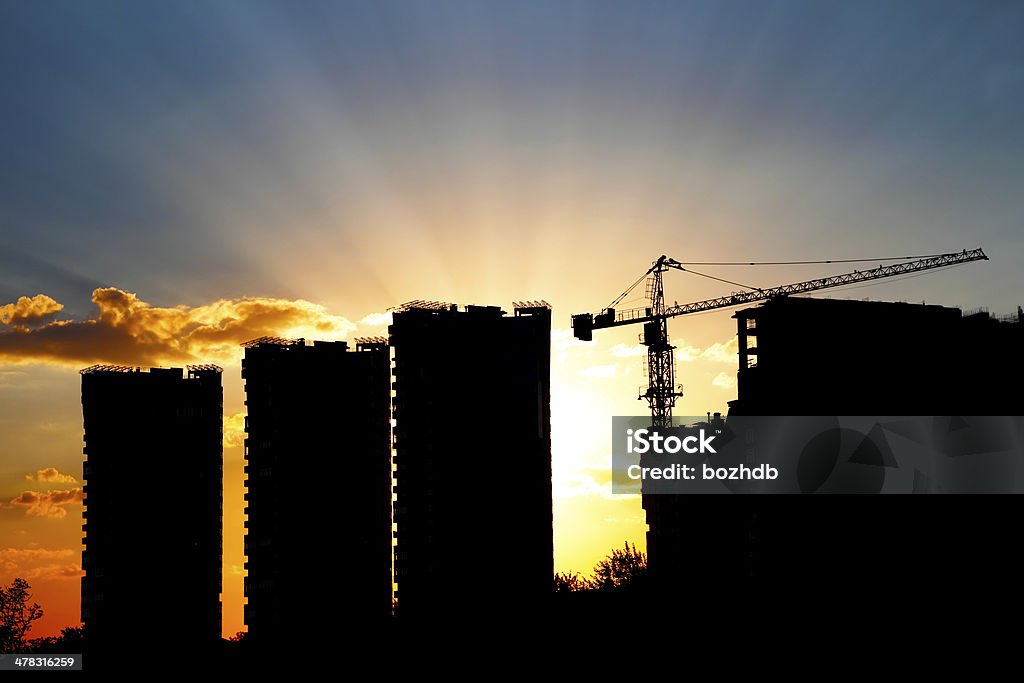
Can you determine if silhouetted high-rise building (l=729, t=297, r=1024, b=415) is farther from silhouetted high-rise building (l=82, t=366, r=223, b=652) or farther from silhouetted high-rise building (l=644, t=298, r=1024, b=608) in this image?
silhouetted high-rise building (l=82, t=366, r=223, b=652)

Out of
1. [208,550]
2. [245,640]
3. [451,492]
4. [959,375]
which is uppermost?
[959,375]

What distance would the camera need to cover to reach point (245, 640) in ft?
366

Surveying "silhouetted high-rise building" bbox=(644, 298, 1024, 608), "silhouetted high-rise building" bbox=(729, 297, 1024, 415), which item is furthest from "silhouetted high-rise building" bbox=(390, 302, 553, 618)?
"silhouetted high-rise building" bbox=(729, 297, 1024, 415)

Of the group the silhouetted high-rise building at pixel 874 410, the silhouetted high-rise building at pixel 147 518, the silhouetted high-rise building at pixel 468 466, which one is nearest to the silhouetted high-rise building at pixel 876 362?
the silhouetted high-rise building at pixel 874 410

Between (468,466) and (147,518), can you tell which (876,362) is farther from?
(147,518)

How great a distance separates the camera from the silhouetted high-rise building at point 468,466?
350 feet

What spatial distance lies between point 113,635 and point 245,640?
1504 cm

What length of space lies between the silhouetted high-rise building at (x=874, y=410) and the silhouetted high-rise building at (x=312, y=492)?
43503 millimetres

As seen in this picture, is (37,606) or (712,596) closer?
(712,596)

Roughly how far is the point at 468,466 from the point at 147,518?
39.5 m

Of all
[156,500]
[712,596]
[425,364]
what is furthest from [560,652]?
[156,500]

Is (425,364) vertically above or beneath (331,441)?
above

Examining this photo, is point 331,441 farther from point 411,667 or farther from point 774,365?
point 774,365

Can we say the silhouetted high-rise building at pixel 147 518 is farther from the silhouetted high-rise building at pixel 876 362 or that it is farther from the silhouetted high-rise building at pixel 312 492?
the silhouetted high-rise building at pixel 876 362
